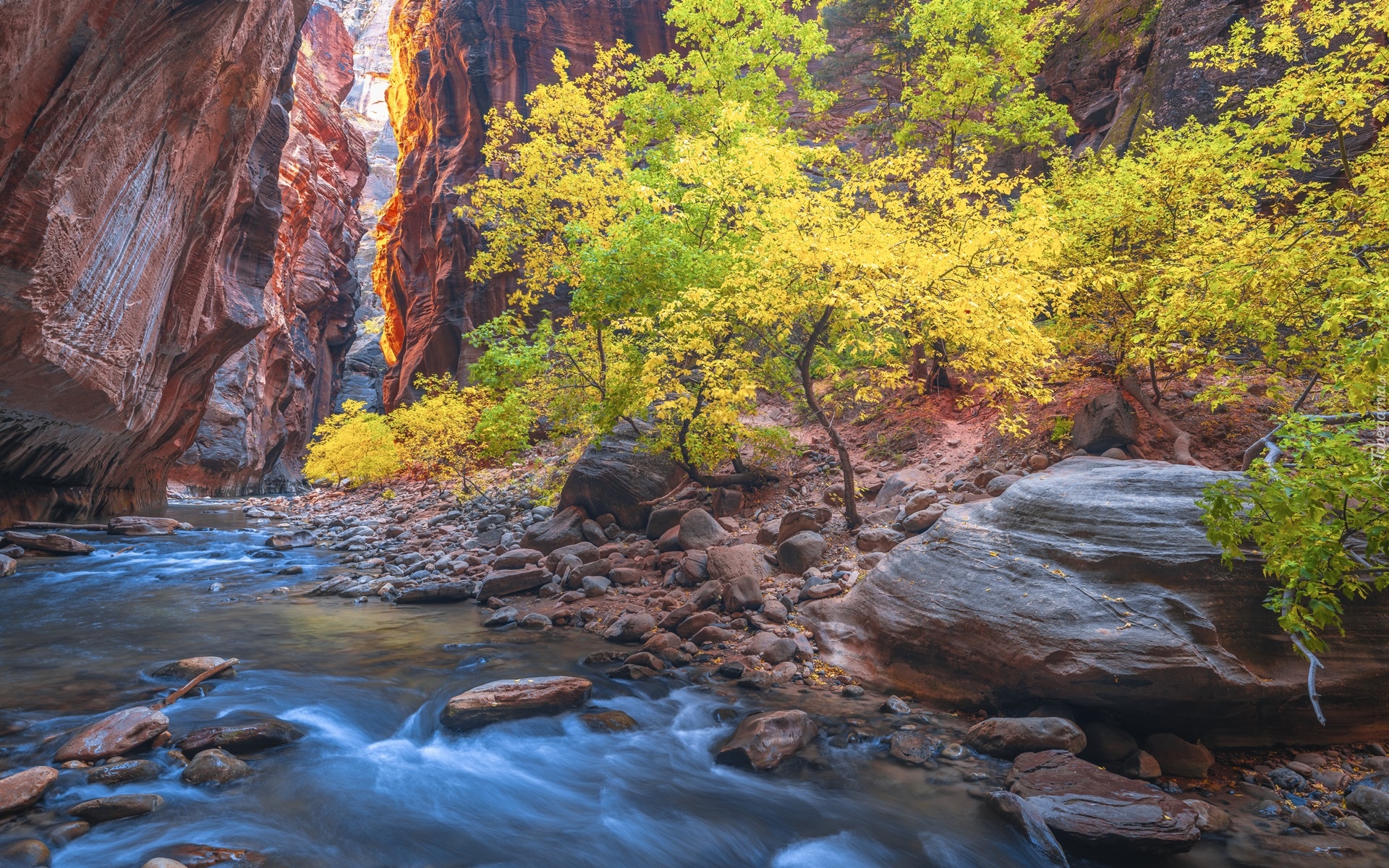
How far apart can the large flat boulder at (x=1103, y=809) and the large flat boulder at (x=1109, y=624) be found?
95 centimetres

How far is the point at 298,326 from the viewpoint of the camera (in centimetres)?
4278

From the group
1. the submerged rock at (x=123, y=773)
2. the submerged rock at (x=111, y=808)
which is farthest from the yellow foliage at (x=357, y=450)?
the submerged rock at (x=111, y=808)

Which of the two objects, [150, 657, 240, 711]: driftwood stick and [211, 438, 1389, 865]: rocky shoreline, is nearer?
[211, 438, 1389, 865]: rocky shoreline

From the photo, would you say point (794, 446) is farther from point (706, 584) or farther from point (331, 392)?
point (331, 392)

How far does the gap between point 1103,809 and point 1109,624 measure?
1.80 metres

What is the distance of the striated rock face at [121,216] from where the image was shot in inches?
312

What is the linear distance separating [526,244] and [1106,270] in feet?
49.0

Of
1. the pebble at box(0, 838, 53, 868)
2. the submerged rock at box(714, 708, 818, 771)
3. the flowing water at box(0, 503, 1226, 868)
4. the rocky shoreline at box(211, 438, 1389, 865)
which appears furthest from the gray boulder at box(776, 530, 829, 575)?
the pebble at box(0, 838, 53, 868)

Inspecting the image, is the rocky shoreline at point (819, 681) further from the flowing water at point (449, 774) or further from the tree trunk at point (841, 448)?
the tree trunk at point (841, 448)

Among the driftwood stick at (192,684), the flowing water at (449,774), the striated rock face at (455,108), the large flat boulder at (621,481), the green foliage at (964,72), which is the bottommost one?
the flowing water at (449,774)

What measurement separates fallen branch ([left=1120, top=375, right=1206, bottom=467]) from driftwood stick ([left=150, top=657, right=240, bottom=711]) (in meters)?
13.0

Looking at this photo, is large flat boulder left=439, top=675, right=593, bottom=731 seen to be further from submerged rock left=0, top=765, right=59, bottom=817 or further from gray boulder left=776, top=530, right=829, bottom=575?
gray boulder left=776, top=530, right=829, bottom=575

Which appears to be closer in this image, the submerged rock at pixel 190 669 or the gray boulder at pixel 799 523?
the submerged rock at pixel 190 669

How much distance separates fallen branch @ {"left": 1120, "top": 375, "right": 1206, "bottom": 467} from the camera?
9578 millimetres
